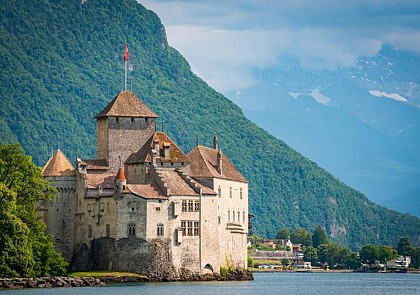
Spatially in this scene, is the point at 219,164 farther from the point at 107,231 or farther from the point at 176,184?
the point at 107,231

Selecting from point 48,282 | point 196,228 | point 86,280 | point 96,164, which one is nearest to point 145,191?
point 196,228

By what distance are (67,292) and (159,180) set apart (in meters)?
19.1

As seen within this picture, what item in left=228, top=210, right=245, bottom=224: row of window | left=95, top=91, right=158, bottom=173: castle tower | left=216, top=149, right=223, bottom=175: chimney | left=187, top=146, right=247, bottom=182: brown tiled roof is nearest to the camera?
left=187, top=146, right=247, bottom=182: brown tiled roof

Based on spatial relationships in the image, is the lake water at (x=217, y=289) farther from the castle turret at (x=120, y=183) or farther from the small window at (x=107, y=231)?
the castle turret at (x=120, y=183)

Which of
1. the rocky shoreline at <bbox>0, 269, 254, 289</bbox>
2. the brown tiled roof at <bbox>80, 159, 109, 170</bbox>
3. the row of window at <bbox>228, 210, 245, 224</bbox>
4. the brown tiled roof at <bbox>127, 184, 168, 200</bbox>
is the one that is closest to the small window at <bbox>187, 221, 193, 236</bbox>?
the rocky shoreline at <bbox>0, 269, 254, 289</bbox>

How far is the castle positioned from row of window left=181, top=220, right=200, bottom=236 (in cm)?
9

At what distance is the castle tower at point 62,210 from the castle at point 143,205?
92 mm

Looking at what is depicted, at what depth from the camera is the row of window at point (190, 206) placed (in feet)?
412

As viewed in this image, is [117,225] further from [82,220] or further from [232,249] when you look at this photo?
[232,249]

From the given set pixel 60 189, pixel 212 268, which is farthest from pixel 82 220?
pixel 212 268

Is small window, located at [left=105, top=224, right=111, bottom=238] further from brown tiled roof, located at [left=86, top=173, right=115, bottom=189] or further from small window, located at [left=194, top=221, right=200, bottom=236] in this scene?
small window, located at [left=194, top=221, right=200, bottom=236]

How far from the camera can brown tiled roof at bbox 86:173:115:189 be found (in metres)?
129

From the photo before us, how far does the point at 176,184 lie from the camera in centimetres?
12625

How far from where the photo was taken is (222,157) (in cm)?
13738
